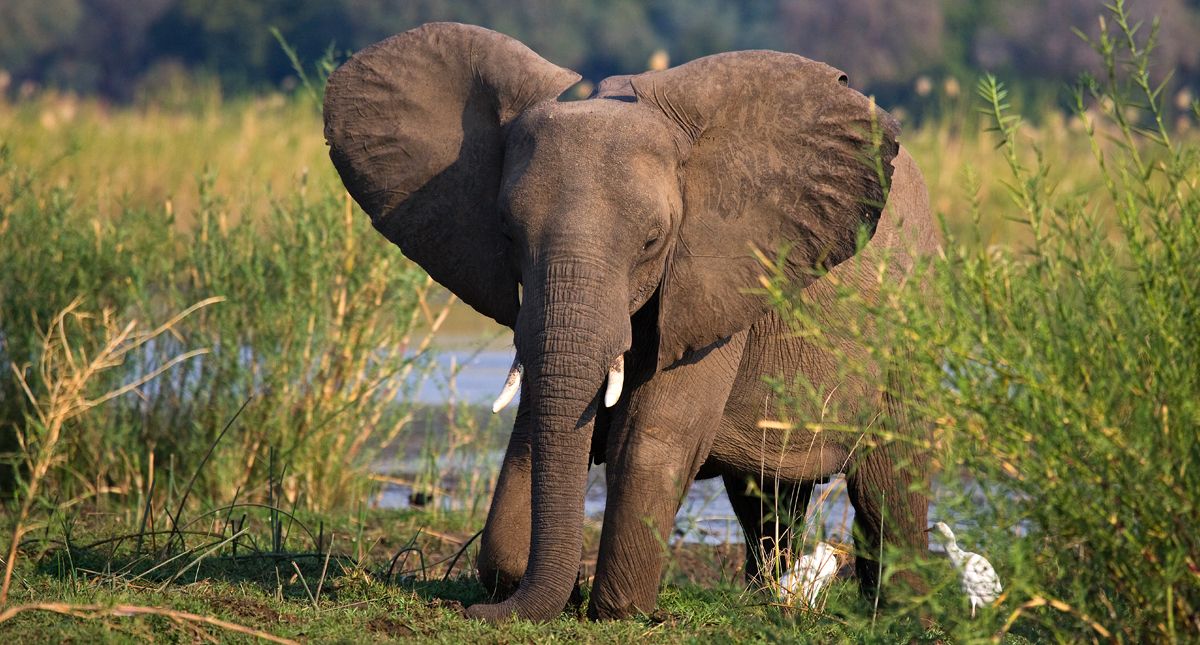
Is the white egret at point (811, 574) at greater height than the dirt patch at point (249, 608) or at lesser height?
greater

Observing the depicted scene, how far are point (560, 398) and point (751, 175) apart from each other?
1.07m

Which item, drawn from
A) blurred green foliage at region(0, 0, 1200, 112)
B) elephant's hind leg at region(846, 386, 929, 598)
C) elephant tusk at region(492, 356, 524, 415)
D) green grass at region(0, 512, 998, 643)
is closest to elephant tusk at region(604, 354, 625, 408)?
elephant tusk at region(492, 356, 524, 415)

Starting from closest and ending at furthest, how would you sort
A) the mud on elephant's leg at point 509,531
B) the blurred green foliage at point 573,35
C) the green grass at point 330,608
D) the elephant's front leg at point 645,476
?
the green grass at point 330,608 < the elephant's front leg at point 645,476 < the mud on elephant's leg at point 509,531 < the blurred green foliage at point 573,35

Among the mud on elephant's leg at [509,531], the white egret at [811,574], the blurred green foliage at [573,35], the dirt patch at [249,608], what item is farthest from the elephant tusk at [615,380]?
the blurred green foliage at [573,35]

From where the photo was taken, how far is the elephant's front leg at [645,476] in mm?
5125

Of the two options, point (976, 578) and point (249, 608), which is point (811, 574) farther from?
point (249, 608)

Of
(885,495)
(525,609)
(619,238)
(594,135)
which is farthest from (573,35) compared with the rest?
(525,609)

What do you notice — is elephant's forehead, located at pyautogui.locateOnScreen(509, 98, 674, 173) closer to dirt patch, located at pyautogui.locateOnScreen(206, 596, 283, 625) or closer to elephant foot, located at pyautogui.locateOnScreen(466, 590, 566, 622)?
elephant foot, located at pyautogui.locateOnScreen(466, 590, 566, 622)

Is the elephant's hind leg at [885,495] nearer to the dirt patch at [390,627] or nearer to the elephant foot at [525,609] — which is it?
the elephant foot at [525,609]

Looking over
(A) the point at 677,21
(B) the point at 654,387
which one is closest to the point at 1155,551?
(B) the point at 654,387

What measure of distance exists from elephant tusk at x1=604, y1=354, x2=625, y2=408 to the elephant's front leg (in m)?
0.34

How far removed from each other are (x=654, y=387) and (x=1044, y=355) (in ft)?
5.38

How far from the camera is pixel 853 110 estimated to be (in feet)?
17.2

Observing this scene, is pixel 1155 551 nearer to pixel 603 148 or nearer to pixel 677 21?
pixel 603 148
